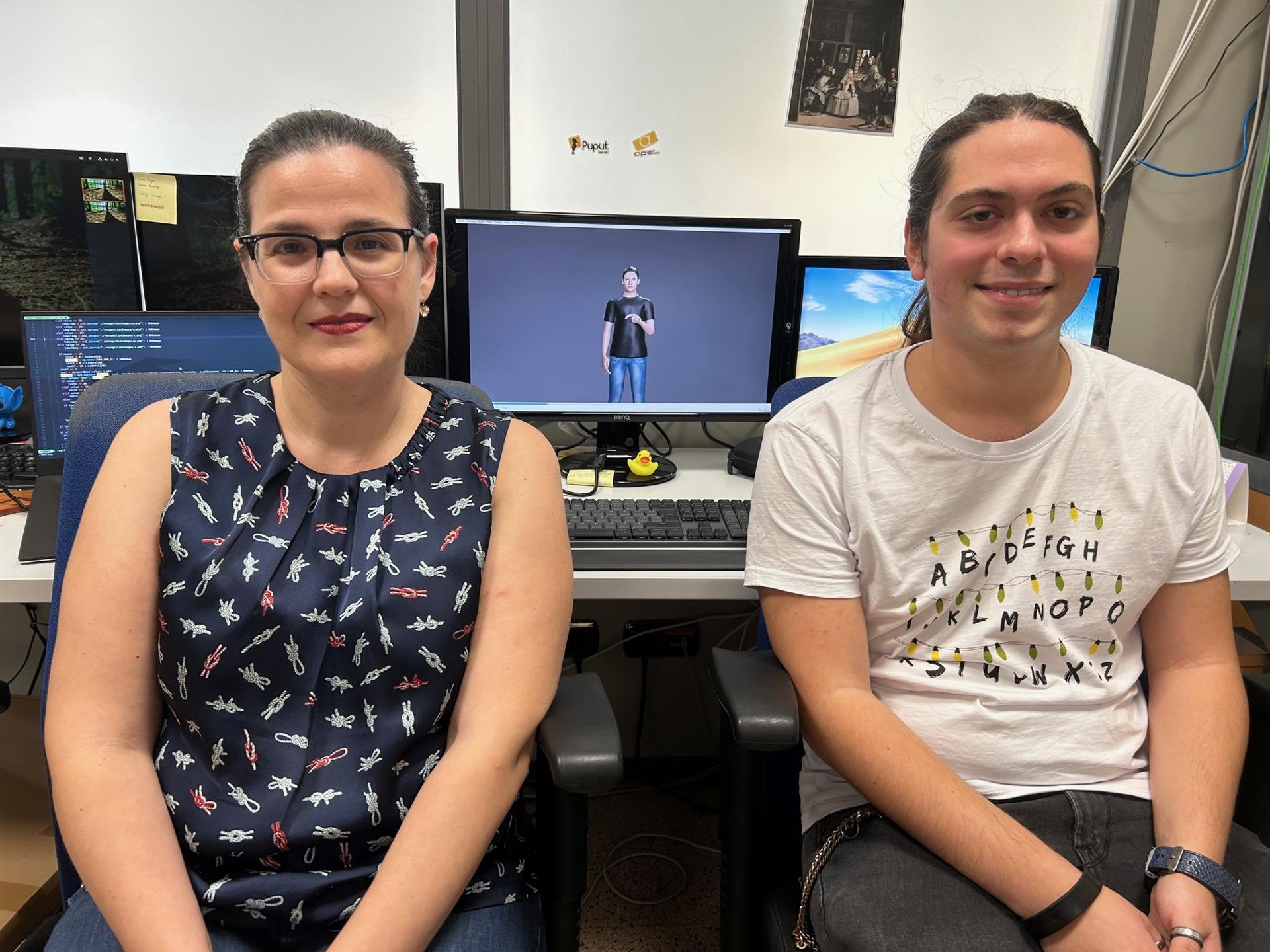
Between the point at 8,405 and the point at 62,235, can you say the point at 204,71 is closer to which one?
the point at 62,235

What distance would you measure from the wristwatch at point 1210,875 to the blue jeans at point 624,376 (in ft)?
3.64

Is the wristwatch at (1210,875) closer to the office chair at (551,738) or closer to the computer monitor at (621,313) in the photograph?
the office chair at (551,738)

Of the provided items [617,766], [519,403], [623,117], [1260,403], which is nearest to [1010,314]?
[617,766]

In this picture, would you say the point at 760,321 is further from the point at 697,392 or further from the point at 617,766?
the point at 617,766

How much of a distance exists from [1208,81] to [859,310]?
3.48 ft

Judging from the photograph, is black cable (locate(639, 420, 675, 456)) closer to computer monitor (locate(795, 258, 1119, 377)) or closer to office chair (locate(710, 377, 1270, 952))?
computer monitor (locate(795, 258, 1119, 377))

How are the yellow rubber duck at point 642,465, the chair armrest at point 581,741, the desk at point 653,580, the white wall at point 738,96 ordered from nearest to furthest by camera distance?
1. the chair armrest at point 581,741
2. the desk at point 653,580
3. the yellow rubber duck at point 642,465
4. the white wall at point 738,96

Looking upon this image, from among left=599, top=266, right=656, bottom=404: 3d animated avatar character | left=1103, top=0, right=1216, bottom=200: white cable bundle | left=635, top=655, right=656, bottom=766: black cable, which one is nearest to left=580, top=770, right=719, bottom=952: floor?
left=635, top=655, right=656, bottom=766: black cable

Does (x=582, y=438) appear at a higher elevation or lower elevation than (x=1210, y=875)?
higher

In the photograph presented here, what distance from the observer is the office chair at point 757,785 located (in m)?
0.81

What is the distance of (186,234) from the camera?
1.65m

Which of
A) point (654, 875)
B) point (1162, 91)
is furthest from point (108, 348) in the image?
point (1162, 91)

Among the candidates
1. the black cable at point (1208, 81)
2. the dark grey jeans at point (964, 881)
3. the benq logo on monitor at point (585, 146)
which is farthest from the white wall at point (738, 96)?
the dark grey jeans at point (964, 881)

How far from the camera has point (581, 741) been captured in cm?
78
